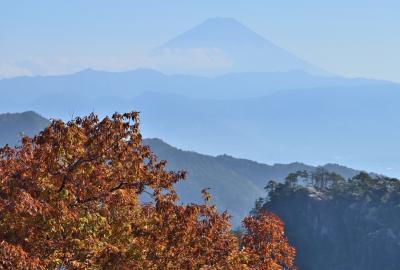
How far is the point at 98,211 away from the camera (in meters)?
20.8

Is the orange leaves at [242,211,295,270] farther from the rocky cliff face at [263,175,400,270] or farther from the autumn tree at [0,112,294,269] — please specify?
the rocky cliff face at [263,175,400,270]

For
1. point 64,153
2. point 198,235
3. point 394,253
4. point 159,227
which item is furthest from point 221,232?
point 394,253

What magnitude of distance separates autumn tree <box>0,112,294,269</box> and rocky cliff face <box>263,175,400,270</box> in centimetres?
14988

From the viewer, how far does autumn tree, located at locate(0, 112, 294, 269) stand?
1794 cm

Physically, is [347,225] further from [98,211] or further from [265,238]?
[98,211]

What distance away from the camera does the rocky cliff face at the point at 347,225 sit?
168 metres

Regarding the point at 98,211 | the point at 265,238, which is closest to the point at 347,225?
the point at 265,238

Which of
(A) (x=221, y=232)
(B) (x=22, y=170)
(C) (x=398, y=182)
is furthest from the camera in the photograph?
(C) (x=398, y=182)

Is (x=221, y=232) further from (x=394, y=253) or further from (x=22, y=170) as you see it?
(x=394, y=253)

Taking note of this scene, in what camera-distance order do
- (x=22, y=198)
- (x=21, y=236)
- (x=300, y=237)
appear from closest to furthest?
(x=22, y=198)
(x=21, y=236)
(x=300, y=237)

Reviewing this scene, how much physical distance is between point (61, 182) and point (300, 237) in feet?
576

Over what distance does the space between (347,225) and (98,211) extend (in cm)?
16979

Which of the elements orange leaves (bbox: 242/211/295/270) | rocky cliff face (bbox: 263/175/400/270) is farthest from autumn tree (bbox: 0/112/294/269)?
rocky cliff face (bbox: 263/175/400/270)

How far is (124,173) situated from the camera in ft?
76.9
